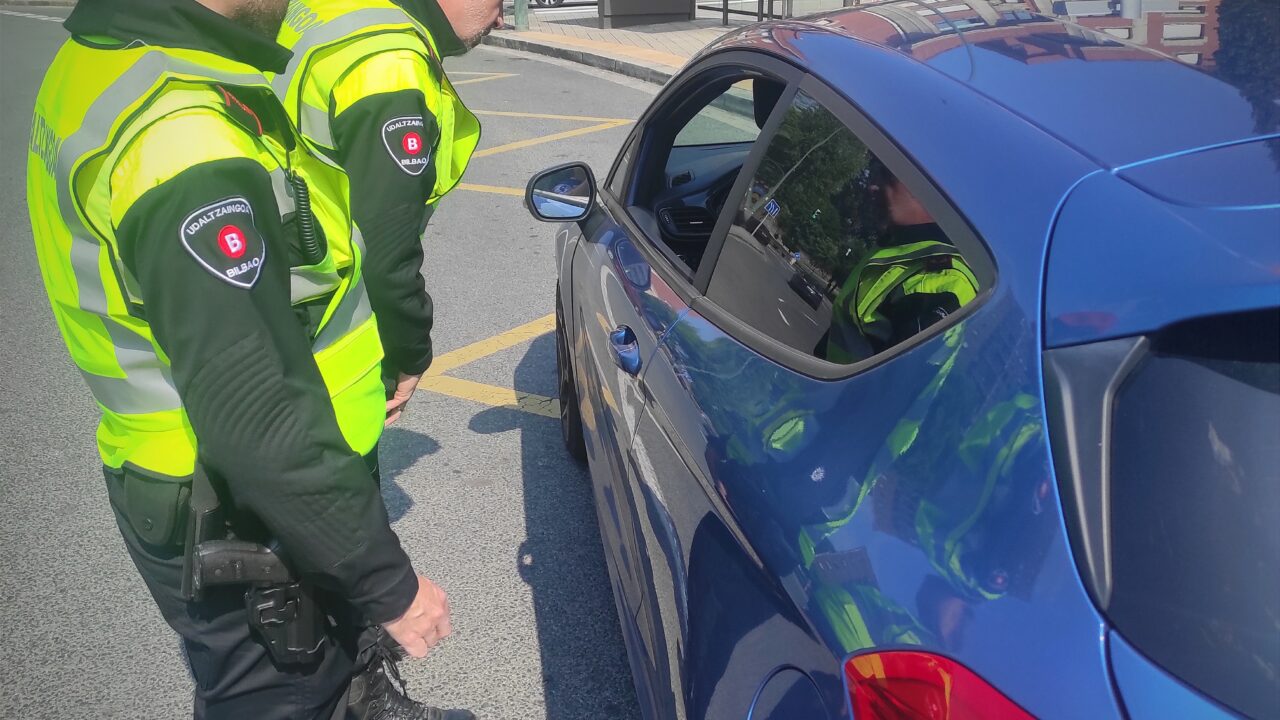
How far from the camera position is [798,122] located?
183 cm

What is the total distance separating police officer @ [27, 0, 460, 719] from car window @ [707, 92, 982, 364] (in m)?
0.75

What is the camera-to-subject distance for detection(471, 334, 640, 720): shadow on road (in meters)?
2.56

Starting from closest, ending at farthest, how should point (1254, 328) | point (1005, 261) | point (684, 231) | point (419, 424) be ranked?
point (1254, 328), point (1005, 261), point (684, 231), point (419, 424)

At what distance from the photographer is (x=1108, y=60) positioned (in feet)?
4.91

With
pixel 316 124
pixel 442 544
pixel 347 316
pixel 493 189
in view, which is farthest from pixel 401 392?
pixel 493 189

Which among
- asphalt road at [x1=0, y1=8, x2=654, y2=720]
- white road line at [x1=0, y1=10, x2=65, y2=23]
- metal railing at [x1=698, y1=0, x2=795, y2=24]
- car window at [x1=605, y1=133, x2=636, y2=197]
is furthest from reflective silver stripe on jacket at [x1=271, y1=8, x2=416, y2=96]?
white road line at [x1=0, y1=10, x2=65, y2=23]

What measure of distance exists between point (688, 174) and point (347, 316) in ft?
5.77

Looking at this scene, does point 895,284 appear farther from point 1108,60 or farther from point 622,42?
point 622,42

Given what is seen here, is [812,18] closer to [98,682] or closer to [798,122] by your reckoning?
[798,122]

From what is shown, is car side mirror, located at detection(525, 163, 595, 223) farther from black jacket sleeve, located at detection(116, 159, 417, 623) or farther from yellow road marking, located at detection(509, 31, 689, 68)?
yellow road marking, located at detection(509, 31, 689, 68)

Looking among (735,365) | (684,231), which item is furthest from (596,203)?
(735,365)

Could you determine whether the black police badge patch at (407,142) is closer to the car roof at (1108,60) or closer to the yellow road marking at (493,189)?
the car roof at (1108,60)

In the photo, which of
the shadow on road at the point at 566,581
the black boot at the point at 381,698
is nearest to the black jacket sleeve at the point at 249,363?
the black boot at the point at 381,698

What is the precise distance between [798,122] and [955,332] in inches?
29.3
